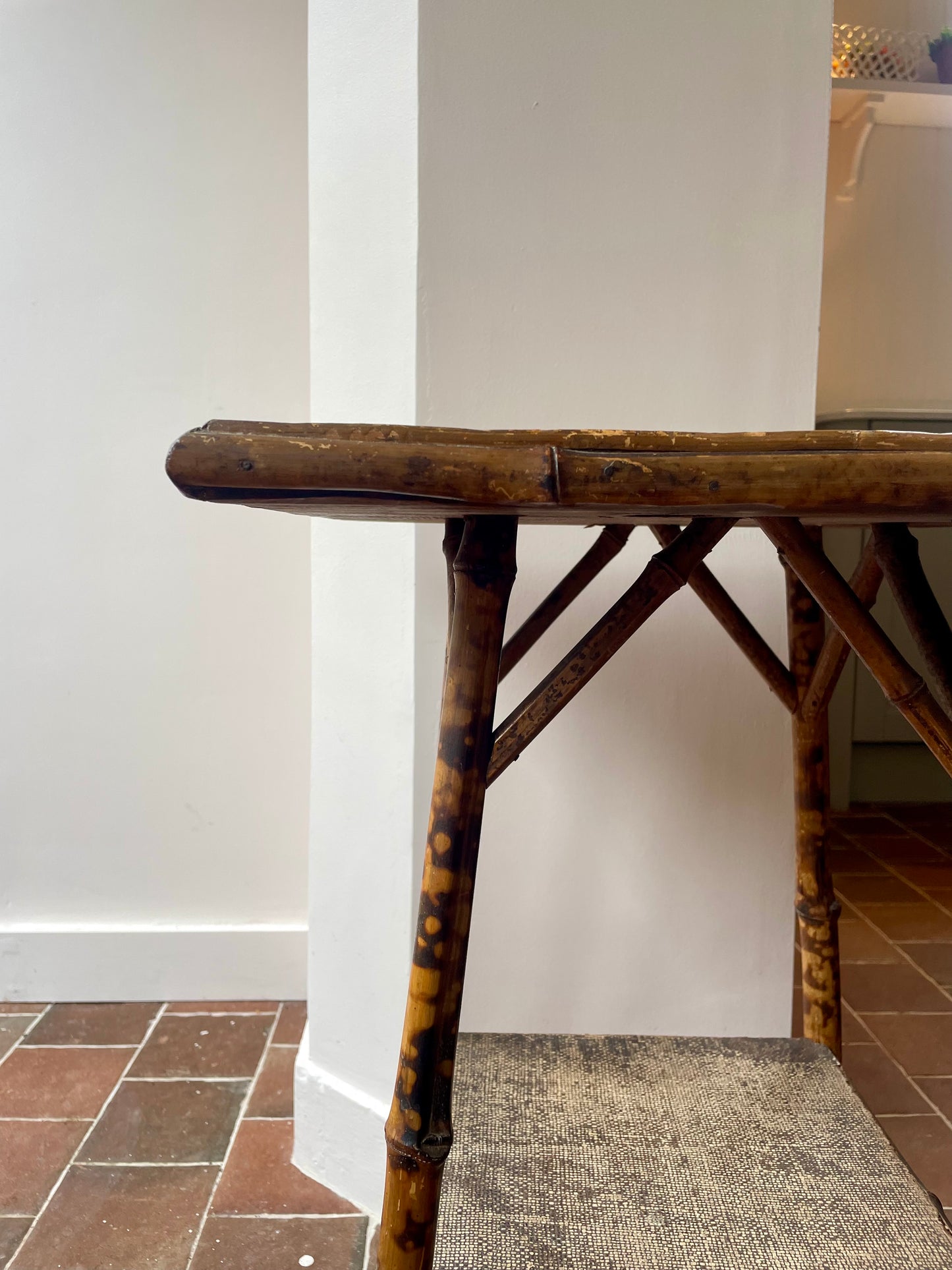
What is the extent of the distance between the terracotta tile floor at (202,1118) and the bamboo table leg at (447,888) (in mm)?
897

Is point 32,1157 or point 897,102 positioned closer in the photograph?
point 32,1157

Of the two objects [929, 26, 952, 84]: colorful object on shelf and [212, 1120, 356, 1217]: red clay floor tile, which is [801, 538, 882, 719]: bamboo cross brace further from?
[929, 26, 952, 84]: colorful object on shelf

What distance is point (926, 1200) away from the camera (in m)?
0.84

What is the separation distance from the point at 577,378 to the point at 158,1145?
1335 mm

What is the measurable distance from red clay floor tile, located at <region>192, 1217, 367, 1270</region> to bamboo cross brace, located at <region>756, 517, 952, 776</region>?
116cm

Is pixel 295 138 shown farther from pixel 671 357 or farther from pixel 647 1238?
pixel 647 1238

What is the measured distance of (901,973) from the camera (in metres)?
2.34

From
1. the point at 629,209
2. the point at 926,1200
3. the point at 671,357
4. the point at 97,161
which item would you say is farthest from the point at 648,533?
the point at 97,161

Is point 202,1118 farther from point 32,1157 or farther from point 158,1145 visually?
point 32,1157

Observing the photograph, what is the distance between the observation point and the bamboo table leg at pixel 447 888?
0.64 m

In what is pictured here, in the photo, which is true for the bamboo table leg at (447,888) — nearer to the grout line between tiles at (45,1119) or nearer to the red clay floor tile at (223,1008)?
the grout line between tiles at (45,1119)

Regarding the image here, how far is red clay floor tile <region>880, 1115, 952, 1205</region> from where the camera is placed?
1.60m

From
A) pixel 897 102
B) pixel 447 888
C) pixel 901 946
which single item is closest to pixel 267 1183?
pixel 447 888

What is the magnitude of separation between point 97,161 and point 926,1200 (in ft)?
6.84
